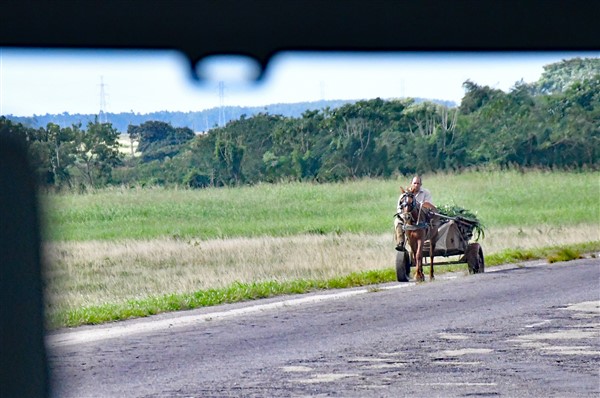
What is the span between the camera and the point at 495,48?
2012 millimetres

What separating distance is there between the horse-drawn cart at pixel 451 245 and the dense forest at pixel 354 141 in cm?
90

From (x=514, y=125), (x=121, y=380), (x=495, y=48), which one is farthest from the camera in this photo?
(x=514, y=125)

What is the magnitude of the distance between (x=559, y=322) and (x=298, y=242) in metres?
7.96

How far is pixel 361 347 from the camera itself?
15375mm

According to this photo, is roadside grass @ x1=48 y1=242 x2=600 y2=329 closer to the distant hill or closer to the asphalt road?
the asphalt road

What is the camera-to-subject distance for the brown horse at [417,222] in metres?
14.8

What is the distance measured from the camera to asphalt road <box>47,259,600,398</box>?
12.8 metres

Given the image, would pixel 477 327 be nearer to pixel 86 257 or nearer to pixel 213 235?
pixel 86 257

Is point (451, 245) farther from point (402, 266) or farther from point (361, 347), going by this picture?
point (361, 347)

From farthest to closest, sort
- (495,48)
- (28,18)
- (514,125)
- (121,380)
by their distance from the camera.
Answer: (514,125) → (121,380) → (495,48) → (28,18)

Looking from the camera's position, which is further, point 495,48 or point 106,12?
point 495,48

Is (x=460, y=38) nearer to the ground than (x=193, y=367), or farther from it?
farther from it

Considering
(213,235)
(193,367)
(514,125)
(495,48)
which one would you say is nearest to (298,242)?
(213,235)

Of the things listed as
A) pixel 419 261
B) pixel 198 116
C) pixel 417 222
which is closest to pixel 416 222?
pixel 417 222
